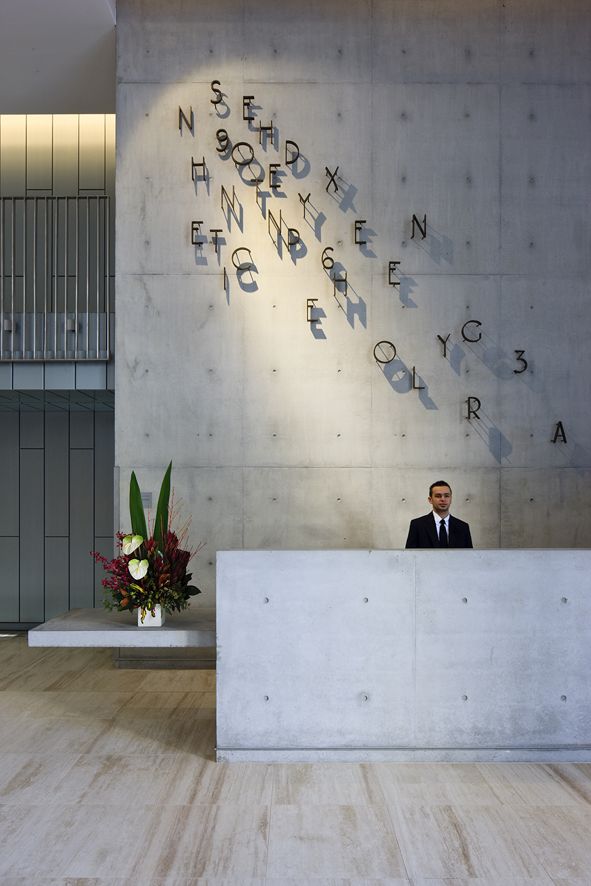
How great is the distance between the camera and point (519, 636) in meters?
4.88

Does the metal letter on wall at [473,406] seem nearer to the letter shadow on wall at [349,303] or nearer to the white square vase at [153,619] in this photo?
the letter shadow on wall at [349,303]

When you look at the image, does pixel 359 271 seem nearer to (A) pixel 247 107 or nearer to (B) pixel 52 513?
(A) pixel 247 107

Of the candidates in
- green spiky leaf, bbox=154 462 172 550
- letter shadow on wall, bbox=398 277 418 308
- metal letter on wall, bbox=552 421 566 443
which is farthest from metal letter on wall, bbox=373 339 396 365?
green spiky leaf, bbox=154 462 172 550

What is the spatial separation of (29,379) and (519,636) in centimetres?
525

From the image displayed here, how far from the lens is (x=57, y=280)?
30.9 ft

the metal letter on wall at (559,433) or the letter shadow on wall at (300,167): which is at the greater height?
the letter shadow on wall at (300,167)

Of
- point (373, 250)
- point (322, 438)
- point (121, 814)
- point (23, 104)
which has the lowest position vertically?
point (121, 814)

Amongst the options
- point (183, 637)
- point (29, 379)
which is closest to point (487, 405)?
point (183, 637)

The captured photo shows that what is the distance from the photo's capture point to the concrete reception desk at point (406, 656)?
4.85 meters

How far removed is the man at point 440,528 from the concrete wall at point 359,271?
90cm

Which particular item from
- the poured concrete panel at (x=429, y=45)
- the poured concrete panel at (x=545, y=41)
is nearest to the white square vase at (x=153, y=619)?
the poured concrete panel at (x=429, y=45)

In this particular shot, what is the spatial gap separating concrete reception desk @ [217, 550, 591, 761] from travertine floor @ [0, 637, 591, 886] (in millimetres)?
145

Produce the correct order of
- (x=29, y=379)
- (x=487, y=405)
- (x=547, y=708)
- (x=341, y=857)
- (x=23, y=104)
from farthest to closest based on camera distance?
(x=23, y=104) < (x=29, y=379) < (x=487, y=405) < (x=547, y=708) < (x=341, y=857)

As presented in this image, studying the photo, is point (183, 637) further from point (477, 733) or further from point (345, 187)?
point (345, 187)
